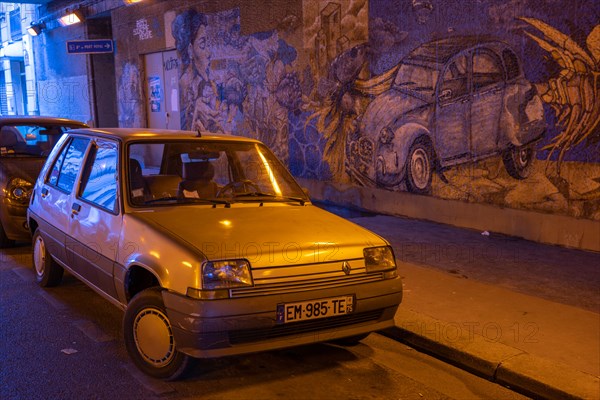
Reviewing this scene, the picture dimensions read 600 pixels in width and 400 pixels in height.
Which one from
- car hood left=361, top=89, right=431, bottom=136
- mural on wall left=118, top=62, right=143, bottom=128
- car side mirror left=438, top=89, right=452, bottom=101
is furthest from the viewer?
mural on wall left=118, top=62, right=143, bottom=128

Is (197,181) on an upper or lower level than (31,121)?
lower

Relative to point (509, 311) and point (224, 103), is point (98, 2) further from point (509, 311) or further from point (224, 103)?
point (509, 311)

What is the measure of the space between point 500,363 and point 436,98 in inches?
215

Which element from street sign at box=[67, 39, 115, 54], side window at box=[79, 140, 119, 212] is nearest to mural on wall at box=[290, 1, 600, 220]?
side window at box=[79, 140, 119, 212]

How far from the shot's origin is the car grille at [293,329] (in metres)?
3.70

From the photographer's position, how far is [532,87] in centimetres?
768

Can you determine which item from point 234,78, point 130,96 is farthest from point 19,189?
point 130,96

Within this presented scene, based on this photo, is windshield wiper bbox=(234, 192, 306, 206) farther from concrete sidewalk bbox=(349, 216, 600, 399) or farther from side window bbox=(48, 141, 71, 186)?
side window bbox=(48, 141, 71, 186)

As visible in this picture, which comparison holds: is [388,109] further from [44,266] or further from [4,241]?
[4,241]

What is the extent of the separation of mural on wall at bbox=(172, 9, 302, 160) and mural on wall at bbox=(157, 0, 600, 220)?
5 cm

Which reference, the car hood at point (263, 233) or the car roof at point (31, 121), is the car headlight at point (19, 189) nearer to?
the car roof at point (31, 121)

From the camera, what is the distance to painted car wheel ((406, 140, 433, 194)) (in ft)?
30.4

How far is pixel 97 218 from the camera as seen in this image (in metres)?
→ 4.79

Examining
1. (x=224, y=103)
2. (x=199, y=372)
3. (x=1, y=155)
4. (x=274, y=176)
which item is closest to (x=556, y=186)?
(x=274, y=176)
